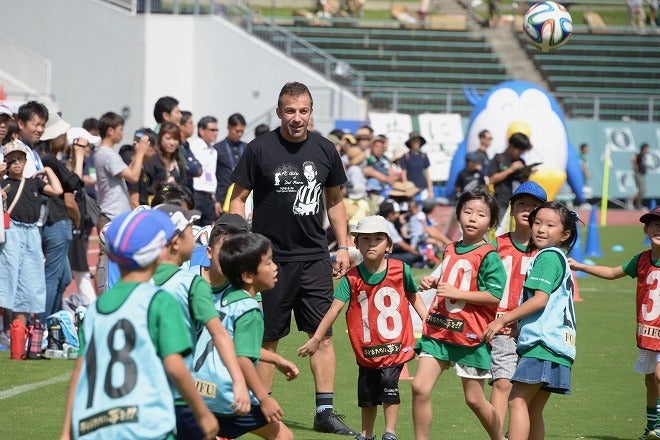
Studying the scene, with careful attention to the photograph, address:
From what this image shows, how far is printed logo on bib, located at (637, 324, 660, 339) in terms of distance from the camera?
26.2ft

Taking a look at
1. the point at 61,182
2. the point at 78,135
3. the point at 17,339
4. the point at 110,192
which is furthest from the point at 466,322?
the point at 78,135

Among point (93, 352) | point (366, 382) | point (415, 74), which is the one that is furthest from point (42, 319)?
point (415, 74)

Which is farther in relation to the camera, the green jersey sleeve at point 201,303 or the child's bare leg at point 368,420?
the child's bare leg at point 368,420

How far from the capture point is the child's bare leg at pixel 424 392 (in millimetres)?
6883

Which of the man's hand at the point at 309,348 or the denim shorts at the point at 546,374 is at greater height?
the man's hand at the point at 309,348

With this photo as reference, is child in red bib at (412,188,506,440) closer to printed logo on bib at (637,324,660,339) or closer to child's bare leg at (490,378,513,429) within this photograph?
Answer: child's bare leg at (490,378,513,429)

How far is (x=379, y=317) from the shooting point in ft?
24.2

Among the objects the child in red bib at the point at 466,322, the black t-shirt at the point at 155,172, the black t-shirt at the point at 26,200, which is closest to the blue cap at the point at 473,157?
the black t-shirt at the point at 155,172

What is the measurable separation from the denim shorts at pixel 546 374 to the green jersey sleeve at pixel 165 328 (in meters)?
2.62

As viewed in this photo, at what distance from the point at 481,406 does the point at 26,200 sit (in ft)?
17.1

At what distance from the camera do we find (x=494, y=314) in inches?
278

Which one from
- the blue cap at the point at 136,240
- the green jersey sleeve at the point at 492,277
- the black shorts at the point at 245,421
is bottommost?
the black shorts at the point at 245,421

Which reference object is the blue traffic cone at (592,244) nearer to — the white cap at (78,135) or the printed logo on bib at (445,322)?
the white cap at (78,135)

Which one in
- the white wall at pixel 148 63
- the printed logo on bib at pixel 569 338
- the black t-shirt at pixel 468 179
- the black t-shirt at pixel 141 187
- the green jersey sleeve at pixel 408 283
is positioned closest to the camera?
the printed logo on bib at pixel 569 338
